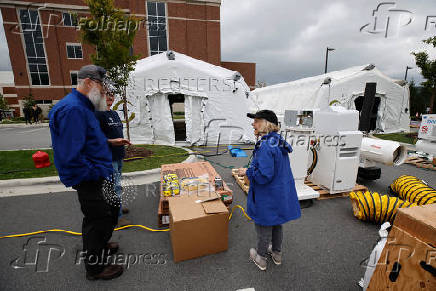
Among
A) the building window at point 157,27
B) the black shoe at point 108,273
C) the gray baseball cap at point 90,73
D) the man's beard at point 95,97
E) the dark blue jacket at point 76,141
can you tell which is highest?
the building window at point 157,27

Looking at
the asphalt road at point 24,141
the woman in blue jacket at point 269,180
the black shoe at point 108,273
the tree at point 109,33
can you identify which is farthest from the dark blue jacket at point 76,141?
the asphalt road at point 24,141

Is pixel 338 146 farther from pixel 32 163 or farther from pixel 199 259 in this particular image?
pixel 32 163

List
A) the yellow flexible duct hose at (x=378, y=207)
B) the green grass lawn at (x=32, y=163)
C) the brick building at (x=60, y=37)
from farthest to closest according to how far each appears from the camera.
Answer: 1. the brick building at (x=60, y=37)
2. the green grass lawn at (x=32, y=163)
3. the yellow flexible duct hose at (x=378, y=207)

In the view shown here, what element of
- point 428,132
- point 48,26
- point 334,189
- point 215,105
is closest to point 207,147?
point 215,105

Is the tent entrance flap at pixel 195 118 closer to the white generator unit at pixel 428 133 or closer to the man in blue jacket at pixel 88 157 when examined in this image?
the man in blue jacket at pixel 88 157

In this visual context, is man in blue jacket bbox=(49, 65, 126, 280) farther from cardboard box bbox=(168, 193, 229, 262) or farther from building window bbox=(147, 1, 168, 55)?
building window bbox=(147, 1, 168, 55)

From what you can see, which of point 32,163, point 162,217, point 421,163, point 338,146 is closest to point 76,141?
point 162,217

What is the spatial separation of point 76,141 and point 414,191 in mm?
4957

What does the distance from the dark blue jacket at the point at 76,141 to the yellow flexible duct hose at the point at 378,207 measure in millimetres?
3578

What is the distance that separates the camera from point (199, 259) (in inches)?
92.1

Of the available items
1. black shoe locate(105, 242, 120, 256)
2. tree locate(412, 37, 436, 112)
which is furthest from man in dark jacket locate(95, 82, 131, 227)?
tree locate(412, 37, 436, 112)

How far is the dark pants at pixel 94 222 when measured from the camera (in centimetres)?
187

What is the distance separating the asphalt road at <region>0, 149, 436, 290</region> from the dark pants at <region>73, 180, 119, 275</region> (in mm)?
272

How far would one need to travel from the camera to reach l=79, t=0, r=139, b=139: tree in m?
5.45
